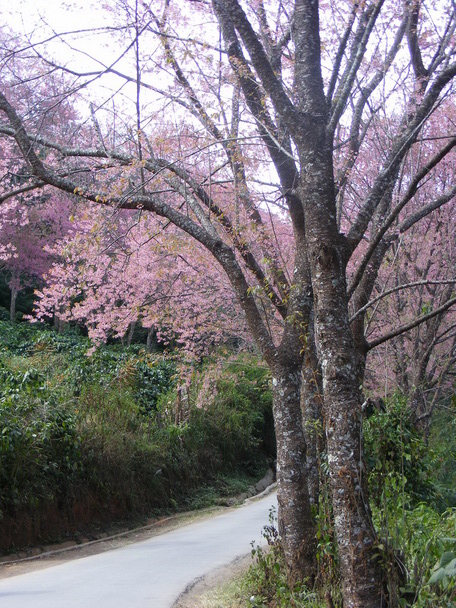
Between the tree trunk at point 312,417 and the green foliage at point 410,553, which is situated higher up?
the tree trunk at point 312,417

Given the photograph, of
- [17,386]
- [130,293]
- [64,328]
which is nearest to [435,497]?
[17,386]

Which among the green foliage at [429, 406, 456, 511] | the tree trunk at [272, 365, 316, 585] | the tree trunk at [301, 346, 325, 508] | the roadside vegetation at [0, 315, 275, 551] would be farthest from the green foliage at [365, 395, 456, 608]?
the green foliage at [429, 406, 456, 511]

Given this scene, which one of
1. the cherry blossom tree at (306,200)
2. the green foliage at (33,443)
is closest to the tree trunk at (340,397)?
the cherry blossom tree at (306,200)

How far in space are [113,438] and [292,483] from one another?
600 cm

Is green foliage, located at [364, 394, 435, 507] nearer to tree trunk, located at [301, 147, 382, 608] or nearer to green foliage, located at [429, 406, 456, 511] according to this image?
tree trunk, located at [301, 147, 382, 608]

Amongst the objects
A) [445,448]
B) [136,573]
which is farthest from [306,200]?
[445,448]

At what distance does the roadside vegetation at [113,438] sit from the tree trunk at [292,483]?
2.56 metres

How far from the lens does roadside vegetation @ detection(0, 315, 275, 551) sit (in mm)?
A: 8594

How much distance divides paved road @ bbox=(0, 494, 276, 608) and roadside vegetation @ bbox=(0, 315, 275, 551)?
3.89 feet

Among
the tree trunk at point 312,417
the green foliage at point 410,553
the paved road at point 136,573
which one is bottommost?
the paved road at point 136,573

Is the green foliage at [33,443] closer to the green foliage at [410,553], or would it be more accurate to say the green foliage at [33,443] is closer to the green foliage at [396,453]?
the green foliage at [396,453]

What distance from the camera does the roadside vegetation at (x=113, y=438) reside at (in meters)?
8.59

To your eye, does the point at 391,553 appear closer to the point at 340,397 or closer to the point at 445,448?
the point at 340,397

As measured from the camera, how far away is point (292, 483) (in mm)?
5281
